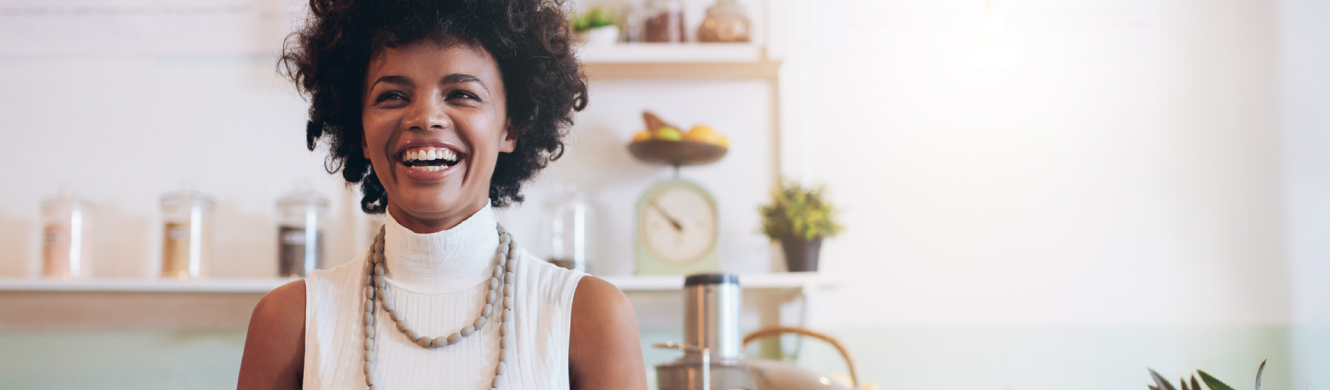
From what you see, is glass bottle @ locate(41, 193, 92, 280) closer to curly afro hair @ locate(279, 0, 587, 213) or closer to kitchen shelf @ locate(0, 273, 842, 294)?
kitchen shelf @ locate(0, 273, 842, 294)

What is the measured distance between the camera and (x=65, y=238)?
1572 mm

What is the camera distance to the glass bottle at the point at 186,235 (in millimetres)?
1548

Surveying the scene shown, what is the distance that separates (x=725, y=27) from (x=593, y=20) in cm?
26

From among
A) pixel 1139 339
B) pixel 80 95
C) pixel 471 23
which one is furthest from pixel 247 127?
pixel 1139 339

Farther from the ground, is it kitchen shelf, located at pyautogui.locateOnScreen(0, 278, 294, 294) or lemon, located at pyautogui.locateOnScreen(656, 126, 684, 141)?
lemon, located at pyautogui.locateOnScreen(656, 126, 684, 141)

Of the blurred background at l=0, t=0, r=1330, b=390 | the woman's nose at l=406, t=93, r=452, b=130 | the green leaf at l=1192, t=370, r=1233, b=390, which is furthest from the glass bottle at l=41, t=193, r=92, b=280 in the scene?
the green leaf at l=1192, t=370, r=1233, b=390

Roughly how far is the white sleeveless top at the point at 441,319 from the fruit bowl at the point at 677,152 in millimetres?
785

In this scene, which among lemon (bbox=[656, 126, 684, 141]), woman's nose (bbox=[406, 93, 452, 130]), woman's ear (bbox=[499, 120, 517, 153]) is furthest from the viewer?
lemon (bbox=[656, 126, 684, 141])

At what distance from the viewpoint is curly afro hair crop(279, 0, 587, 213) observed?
0.75m

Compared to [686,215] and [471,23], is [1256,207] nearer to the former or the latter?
[686,215]

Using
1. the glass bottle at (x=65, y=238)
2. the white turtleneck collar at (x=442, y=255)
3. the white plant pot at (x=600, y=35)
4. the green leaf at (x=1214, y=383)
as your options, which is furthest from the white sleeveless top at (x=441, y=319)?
the glass bottle at (x=65, y=238)

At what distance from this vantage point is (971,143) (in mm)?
Result: 1769

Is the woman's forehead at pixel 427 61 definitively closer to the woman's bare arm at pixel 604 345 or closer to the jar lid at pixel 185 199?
the woman's bare arm at pixel 604 345

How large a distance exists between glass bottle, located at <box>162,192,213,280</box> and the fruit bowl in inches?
32.7
